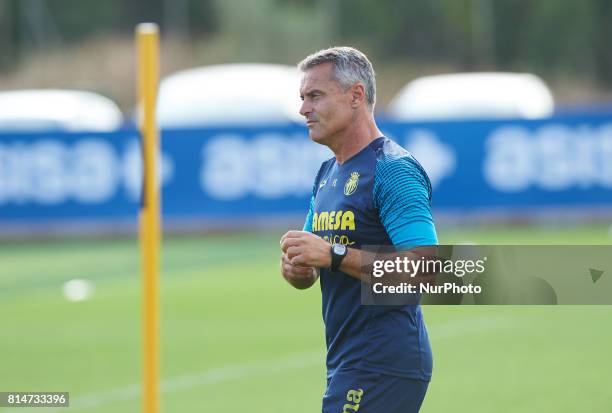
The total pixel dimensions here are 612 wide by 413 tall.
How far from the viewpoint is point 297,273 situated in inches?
223

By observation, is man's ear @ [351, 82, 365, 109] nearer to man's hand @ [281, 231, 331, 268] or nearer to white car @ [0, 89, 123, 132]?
man's hand @ [281, 231, 331, 268]

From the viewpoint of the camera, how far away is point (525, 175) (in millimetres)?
22094

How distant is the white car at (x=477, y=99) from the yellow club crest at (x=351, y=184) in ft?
62.7

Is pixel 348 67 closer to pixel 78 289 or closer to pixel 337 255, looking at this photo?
pixel 337 255

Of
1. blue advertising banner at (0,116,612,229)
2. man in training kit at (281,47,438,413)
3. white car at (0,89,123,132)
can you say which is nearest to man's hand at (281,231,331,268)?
man in training kit at (281,47,438,413)

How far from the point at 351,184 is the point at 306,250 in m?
0.49

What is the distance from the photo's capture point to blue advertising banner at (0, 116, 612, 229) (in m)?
22.0

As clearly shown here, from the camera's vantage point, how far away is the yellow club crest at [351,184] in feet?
18.9

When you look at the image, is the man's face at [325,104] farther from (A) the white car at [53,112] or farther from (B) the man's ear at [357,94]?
(A) the white car at [53,112]

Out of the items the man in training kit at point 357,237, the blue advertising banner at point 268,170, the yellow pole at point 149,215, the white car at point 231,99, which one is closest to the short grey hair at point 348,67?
the man in training kit at point 357,237

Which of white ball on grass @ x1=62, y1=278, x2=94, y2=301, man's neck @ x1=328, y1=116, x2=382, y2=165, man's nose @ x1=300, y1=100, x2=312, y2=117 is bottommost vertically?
man's neck @ x1=328, y1=116, x2=382, y2=165

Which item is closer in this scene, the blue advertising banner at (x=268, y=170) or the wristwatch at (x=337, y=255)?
the wristwatch at (x=337, y=255)

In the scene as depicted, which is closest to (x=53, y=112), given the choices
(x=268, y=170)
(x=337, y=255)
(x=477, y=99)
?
(x=268, y=170)

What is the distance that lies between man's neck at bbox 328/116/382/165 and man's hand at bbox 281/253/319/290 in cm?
56
